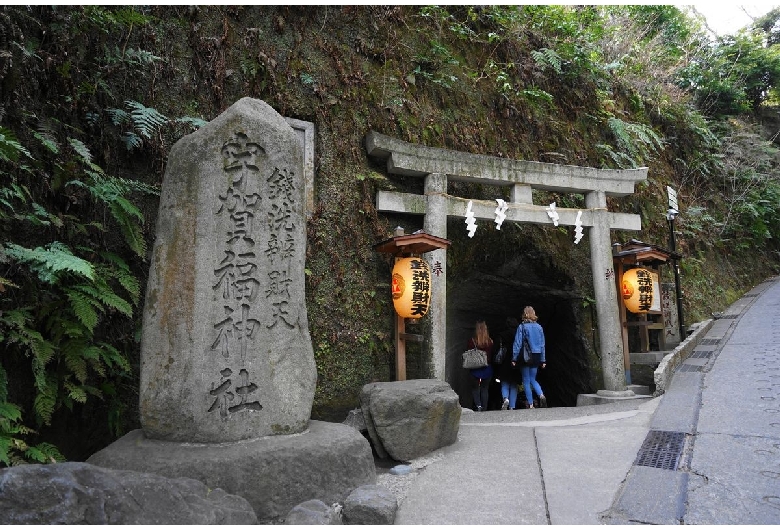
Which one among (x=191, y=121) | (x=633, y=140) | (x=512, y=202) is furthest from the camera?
(x=633, y=140)

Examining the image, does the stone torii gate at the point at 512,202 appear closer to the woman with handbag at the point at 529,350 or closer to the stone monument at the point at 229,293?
the woman with handbag at the point at 529,350

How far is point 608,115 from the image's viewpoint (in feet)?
37.4

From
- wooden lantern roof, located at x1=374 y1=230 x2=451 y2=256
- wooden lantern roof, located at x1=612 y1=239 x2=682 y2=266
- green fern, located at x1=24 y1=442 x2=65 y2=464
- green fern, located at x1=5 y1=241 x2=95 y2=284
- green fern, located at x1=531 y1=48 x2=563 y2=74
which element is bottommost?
green fern, located at x1=24 y1=442 x2=65 y2=464

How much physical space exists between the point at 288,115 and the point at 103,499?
5646 millimetres

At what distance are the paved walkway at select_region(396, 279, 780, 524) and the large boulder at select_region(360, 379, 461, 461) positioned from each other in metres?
0.20

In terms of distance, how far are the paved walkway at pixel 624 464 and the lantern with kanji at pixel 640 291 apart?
1621mm

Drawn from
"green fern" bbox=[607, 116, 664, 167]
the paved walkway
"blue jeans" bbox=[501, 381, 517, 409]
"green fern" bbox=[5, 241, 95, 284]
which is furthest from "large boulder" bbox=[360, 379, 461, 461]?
"green fern" bbox=[607, 116, 664, 167]

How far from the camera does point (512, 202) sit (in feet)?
26.8

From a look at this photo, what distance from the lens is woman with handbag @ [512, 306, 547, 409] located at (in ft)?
27.0

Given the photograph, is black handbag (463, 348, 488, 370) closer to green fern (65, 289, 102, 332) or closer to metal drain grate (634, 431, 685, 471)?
metal drain grate (634, 431, 685, 471)

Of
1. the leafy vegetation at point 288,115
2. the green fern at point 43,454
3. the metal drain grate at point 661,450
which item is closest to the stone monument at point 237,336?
the green fern at point 43,454

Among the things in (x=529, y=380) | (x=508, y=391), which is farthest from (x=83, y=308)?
(x=508, y=391)

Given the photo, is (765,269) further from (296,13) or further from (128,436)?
(128,436)

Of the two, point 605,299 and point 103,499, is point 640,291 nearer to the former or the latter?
point 605,299
